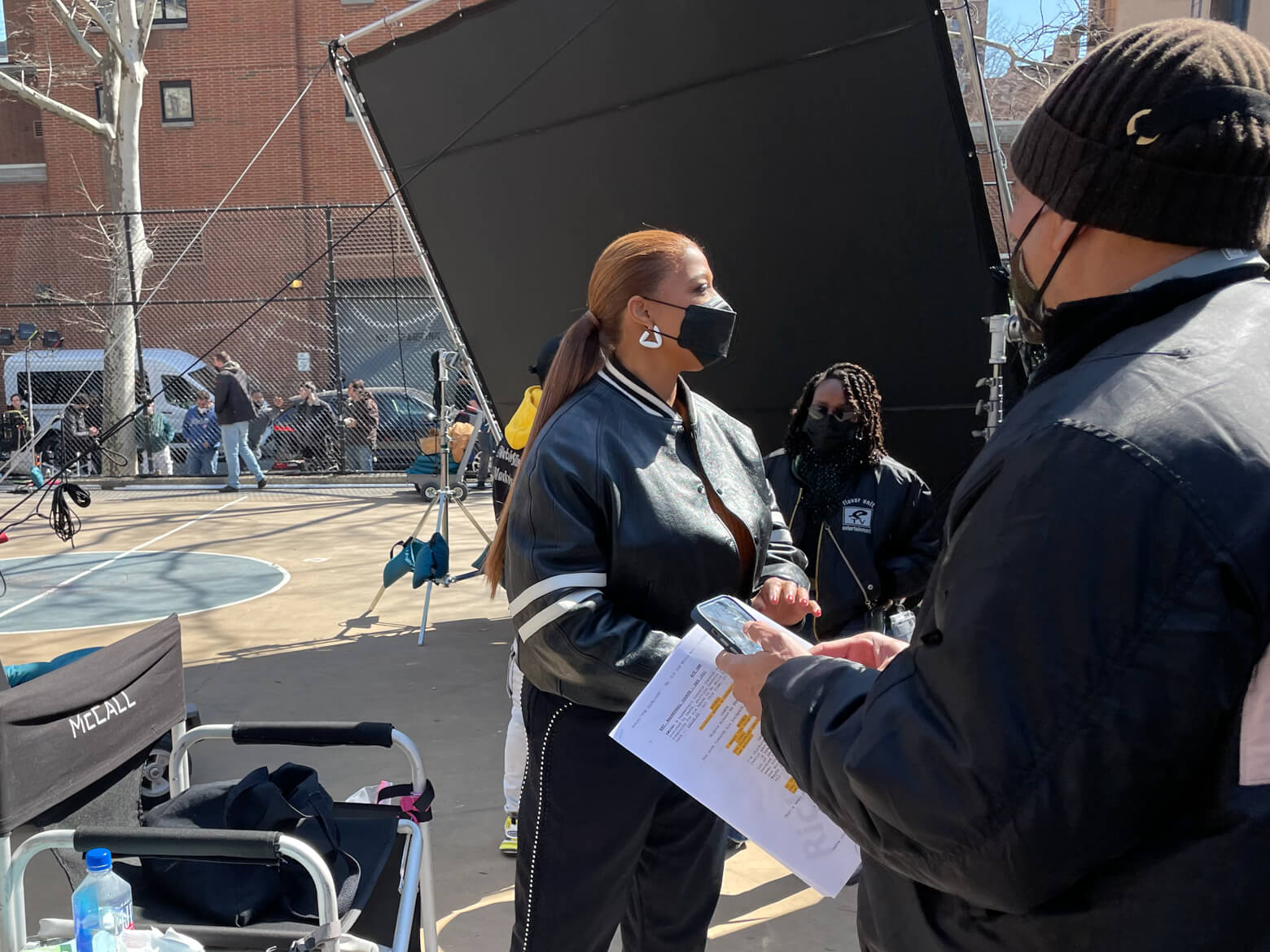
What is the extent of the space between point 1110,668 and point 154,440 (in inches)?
673

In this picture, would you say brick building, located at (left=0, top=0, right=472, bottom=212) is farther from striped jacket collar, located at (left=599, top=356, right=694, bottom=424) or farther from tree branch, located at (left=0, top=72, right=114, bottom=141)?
striped jacket collar, located at (left=599, top=356, right=694, bottom=424)

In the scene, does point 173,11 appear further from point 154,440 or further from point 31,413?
point 154,440

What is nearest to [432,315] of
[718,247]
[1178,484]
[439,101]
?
[439,101]

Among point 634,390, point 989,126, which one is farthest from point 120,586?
point 634,390

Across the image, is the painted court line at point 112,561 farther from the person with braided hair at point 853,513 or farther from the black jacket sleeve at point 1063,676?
the black jacket sleeve at point 1063,676

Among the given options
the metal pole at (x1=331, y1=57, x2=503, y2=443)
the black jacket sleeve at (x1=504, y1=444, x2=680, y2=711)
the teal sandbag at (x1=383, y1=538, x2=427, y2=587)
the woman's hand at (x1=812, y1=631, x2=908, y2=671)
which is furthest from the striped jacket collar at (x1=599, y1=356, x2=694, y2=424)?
the teal sandbag at (x1=383, y1=538, x2=427, y2=587)

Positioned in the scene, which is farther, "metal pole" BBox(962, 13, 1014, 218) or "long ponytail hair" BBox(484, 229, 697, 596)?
"metal pole" BBox(962, 13, 1014, 218)

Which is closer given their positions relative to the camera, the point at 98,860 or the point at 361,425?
the point at 98,860

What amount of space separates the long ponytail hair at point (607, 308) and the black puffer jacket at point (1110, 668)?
1350 millimetres

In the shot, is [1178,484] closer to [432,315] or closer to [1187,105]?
[1187,105]

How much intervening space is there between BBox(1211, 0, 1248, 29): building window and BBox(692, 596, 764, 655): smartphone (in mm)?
3638

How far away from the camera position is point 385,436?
1619 centimetres

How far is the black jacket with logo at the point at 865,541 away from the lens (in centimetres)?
375

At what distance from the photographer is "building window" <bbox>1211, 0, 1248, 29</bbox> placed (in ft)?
12.7
